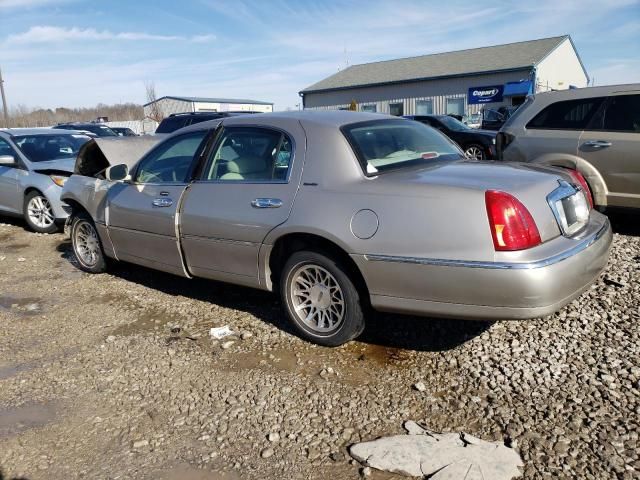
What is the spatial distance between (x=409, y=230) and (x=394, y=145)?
39.9 inches

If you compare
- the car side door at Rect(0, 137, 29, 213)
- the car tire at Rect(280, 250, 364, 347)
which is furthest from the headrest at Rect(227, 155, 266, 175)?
the car side door at Rect(0, 137, 29, 213)

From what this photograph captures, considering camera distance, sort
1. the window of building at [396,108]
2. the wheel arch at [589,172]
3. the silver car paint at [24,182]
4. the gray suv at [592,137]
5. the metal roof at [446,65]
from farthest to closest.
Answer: the window of building at [396,108]
the metal roof at [446,65]
the silver car paint at [24,182]
the wheel arch at [589,172]
the gray suv at [592,137]

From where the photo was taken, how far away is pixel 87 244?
6117 mm

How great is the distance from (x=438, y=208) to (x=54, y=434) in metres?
2.55

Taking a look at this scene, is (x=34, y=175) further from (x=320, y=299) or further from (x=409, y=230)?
(x=409, y=230)

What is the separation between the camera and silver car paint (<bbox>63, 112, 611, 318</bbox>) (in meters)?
3.11

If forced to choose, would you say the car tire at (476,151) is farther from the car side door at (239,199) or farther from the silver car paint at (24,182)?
the car side door at (239,199)

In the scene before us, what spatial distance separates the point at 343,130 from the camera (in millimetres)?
3896

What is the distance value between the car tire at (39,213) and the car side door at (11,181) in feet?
0.65

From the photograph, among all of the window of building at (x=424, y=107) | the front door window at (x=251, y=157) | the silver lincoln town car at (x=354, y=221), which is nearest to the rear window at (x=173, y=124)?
the silver lincoln town car at (x=354, y=221)

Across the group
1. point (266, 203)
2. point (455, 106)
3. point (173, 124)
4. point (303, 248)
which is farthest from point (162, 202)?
point (455, 106)

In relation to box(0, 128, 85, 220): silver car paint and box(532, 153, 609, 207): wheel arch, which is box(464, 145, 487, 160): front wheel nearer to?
box(532, 153, 609, 207): wheel arch

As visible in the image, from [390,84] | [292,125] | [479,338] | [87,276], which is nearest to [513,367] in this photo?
[479,338]

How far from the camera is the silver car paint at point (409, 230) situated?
3107mm
